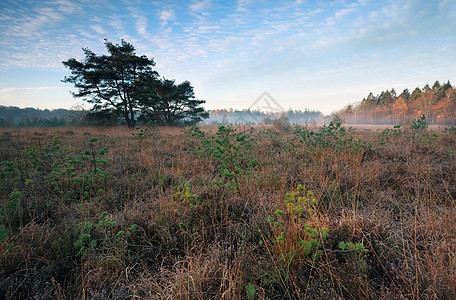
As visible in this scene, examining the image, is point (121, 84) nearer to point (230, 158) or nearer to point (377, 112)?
point (230, 158)

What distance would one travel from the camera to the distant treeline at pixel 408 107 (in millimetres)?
37919

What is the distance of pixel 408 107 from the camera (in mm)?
48094

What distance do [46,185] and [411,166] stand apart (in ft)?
20.3

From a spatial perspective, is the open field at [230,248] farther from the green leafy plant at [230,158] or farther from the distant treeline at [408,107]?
the distant treeline at [408,107]

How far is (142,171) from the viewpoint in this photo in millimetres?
4016

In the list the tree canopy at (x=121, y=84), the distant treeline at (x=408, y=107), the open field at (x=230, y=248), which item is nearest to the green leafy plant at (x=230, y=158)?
the open field at (x=230, y=248)

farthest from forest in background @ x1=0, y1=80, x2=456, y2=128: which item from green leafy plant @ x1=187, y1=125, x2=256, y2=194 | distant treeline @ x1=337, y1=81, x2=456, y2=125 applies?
green leafy plant @ x1=187, y1=125, x2=256, y2=194

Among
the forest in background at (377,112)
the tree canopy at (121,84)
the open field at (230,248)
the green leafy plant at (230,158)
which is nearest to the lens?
the open field at (230,248)

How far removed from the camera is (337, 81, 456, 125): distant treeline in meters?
37.9

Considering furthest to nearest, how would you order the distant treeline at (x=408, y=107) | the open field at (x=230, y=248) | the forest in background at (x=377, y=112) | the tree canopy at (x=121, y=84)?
the distant treeline at (x=408, y=107) < the forest in background at (x=377, y=112) < the tree canopy at (x=121, y=84) < the open field at (x=230, y=248)

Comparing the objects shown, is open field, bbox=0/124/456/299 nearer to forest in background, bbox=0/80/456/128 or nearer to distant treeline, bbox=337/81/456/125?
forest in background, bbox=0/80/456/128

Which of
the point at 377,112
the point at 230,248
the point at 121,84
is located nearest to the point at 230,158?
the point at 230,248

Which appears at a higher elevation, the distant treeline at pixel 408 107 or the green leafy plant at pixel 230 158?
the distant treeline at pixel 408 107

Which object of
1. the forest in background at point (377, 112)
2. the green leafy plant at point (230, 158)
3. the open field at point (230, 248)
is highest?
the forest in background at point (377, 112)
